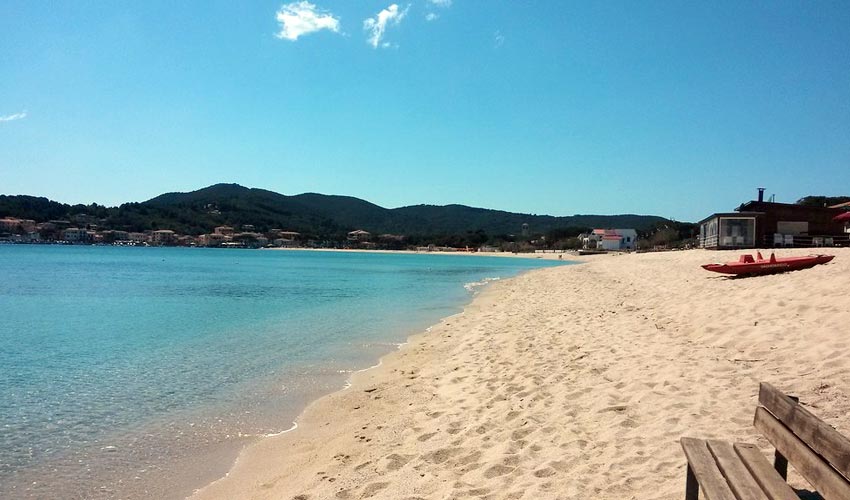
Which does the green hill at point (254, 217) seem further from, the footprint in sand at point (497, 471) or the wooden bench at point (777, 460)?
the wooden bench at point (777, 460)

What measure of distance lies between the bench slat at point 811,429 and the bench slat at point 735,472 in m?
0.31

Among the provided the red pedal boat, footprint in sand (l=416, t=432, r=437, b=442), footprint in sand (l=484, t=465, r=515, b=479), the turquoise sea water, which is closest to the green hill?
the red pedal boat

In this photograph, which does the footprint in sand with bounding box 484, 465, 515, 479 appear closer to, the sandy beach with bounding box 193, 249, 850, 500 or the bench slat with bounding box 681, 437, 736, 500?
the sandy beach with bounding box 193, 249, 850, 500

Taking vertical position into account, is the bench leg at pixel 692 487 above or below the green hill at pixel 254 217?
below

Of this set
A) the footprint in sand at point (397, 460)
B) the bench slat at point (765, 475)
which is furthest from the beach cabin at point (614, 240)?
the bench slat at point (765, 475)

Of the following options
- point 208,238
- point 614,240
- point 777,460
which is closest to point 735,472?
point 777,460

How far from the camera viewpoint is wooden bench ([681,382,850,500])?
2.18m

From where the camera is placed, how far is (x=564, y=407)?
17.9 ft

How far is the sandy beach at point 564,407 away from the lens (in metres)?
4.01

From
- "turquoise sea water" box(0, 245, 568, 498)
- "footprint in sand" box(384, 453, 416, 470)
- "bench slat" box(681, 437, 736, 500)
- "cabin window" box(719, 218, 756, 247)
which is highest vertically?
"cabin window" box(719, 218, 756, 247)

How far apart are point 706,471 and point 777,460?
0.85 metres

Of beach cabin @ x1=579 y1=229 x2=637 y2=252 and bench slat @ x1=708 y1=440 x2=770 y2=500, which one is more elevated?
beach cabin @ x1=579 y1=229 x2=637 y2=252

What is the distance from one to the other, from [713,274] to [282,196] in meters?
194

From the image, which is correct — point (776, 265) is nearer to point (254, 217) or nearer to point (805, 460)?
point (805, 460)
